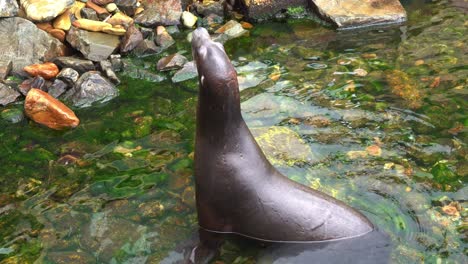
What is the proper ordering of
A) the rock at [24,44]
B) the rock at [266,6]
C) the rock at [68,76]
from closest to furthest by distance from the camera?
the rock at [68,76] < the rock at [24,44] < the rock at [266,6]

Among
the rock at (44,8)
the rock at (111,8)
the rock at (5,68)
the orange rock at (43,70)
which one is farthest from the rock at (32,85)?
the rock at (111,8)

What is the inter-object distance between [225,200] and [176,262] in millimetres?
805

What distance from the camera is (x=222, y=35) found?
37.7 ft

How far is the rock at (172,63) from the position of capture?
1011cm

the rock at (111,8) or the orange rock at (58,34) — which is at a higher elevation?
the rock at (111,8)

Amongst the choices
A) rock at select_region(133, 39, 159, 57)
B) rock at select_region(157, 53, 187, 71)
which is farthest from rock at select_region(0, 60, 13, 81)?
rock at select_region(157, 53, 187, 71)

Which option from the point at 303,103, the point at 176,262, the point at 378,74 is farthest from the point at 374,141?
the point at 176,262

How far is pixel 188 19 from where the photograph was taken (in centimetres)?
1206

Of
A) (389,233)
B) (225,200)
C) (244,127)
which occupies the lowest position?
(389,233)

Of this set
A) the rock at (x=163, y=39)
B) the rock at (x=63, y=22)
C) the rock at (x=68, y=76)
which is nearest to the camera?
the rock at (x=68, y=76)

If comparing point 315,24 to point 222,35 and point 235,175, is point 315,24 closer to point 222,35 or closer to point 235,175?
point 222,35

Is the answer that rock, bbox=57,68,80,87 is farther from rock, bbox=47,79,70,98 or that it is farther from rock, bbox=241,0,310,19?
rock, bbox=241,0,310,19

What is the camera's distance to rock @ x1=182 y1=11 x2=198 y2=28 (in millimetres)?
12023

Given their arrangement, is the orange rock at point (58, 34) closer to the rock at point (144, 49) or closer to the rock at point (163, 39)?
the rock at point (144, 49)
